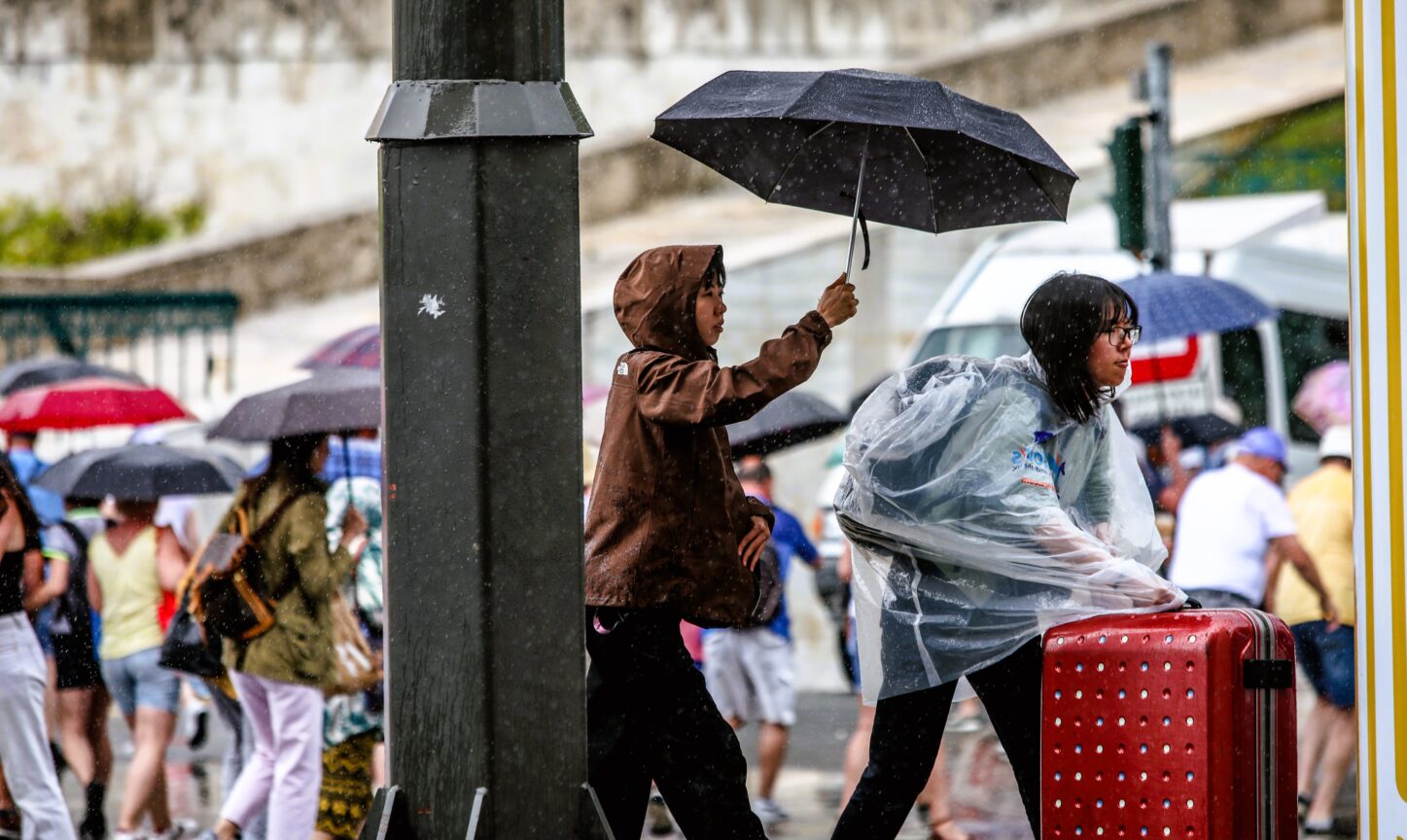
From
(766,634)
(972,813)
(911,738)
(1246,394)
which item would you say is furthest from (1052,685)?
(1246,394)

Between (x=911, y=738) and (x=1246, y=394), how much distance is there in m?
10.3

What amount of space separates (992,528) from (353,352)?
5.86 m

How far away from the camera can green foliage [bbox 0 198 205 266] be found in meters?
22.8

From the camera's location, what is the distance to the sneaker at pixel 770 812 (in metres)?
9.18

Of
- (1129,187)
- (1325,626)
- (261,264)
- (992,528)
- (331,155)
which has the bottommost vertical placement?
(1325,626)

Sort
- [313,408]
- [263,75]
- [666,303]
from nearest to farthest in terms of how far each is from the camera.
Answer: [666,303]
[313,408]
[263,75]

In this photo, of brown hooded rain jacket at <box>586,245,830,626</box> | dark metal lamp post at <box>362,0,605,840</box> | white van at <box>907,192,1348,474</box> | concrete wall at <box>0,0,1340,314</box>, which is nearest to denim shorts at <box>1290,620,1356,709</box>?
→ white van at <box>907,192,1348,474</box>

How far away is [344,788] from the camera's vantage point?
7762 millimetres

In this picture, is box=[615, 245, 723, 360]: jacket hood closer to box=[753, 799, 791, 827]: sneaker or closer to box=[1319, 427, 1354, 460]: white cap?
box=[753, 799, 791, 827]: sneaker

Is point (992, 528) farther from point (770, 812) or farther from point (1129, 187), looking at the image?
point (1129, 187)

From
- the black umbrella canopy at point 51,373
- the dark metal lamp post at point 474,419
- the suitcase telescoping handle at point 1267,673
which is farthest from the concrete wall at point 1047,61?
the dark metal lamp post at point 474,419

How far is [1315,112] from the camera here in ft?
68.8

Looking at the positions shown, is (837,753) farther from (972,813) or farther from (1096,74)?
(1096,74)

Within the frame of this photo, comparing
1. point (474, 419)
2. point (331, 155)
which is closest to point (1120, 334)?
point (474, 419)
